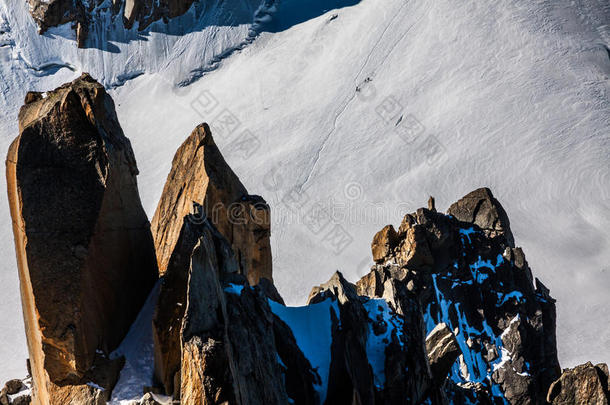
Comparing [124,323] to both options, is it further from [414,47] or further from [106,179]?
[414,47]

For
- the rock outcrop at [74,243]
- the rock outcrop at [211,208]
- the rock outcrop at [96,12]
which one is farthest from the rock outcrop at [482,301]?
the rock outcrop at [96,12]

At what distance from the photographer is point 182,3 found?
55.1 m

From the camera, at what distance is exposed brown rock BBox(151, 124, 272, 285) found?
13952mm

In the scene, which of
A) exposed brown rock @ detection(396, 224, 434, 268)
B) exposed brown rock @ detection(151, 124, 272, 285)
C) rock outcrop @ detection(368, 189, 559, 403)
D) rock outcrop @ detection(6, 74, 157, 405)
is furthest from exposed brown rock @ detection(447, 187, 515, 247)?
rock outcrop @ detection(6, 74, 157, 405)

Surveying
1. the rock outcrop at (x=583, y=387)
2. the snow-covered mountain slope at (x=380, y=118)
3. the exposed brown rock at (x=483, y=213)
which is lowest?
the rock outcrop at (x=583, y=387)

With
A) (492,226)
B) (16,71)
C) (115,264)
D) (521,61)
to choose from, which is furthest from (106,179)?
(16,71)

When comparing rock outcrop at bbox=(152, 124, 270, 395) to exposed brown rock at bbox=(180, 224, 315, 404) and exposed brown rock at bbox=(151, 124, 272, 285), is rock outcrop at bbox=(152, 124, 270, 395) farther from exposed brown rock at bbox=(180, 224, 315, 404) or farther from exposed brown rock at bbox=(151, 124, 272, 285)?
exposed brown rock at bbox=(180, 224, 315, 404)

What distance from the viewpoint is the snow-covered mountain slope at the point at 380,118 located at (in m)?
36.4

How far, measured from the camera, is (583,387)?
1497 centimetres

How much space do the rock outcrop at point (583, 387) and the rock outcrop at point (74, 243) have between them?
8736 millimetres

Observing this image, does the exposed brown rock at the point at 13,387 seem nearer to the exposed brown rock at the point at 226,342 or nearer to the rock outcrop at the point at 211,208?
the rock outcrop at the point at 211,208

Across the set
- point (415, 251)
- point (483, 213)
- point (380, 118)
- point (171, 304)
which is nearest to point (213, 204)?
point (171, 304)

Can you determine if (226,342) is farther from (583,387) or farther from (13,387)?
(583,387)

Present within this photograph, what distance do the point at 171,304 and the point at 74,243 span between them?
1529 mm
